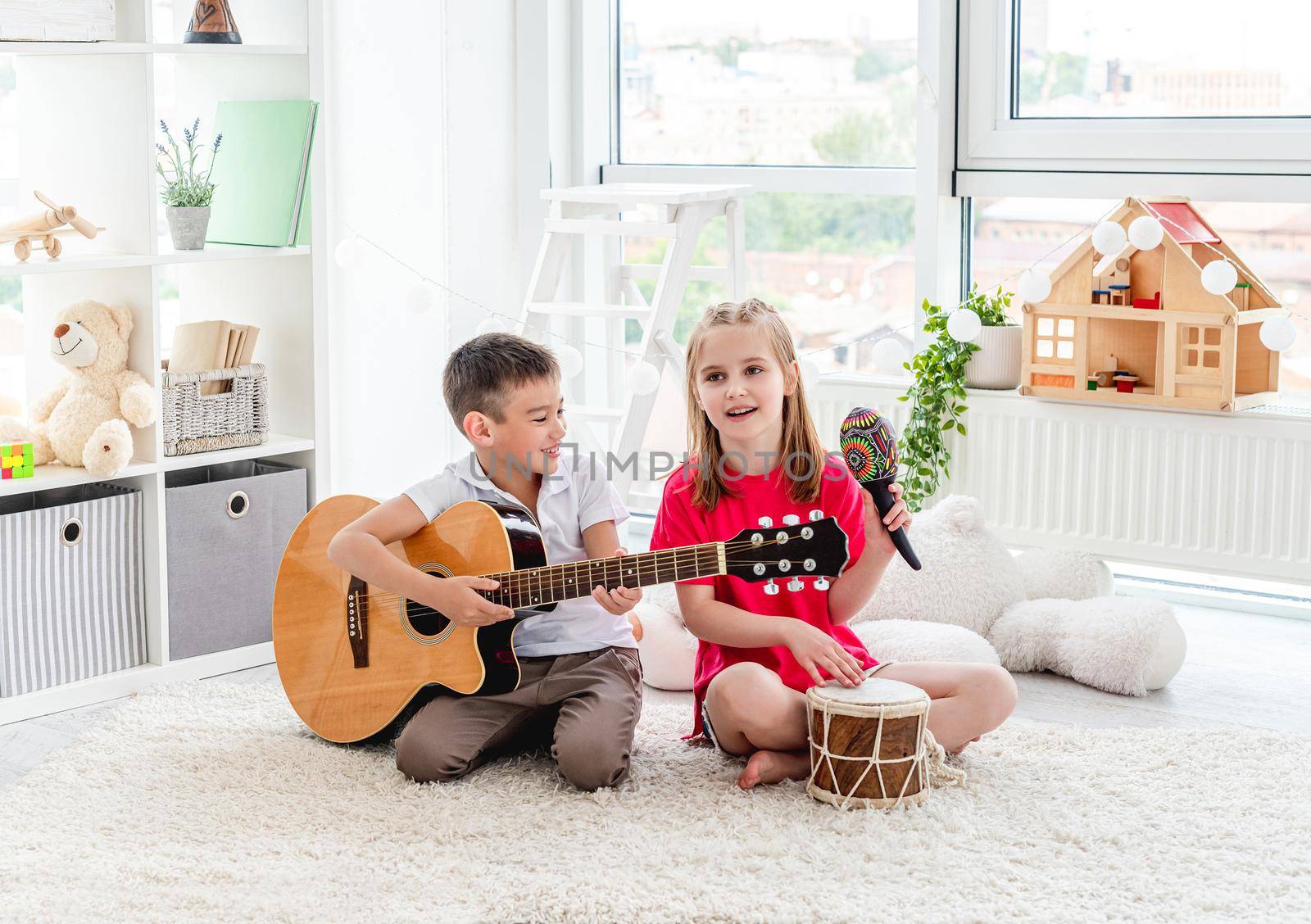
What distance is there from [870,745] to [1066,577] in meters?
1.05

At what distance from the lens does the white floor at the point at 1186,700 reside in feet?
7.27

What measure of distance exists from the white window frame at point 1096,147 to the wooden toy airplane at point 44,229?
182 cm

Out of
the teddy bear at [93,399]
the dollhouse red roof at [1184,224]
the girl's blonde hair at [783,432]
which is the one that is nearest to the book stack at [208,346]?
the teddy bear at [93,399]

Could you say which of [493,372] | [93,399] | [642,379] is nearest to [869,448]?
[493,372]

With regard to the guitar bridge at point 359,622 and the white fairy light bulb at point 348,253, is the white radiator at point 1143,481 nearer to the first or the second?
the white fairy light bulb at point 348,253

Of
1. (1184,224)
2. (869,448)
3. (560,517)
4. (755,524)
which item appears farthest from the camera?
(1184,224)

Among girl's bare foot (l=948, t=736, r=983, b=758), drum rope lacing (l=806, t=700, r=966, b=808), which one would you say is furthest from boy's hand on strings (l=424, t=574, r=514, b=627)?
girl's bare foot (l=948, t=736, r=983, b=758)

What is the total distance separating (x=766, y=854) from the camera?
169 cm

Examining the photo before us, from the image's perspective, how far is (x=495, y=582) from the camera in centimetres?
194

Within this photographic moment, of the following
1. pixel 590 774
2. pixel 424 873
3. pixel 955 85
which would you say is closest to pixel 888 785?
pixel 590 774

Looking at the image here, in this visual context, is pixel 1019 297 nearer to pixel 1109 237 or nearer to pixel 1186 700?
pixel 1109 237

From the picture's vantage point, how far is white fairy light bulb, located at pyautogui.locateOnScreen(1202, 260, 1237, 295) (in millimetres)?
2615

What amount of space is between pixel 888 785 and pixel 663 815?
293 mm

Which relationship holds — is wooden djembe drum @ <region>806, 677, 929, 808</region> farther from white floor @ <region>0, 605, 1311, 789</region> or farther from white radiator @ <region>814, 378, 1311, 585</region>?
white radiator @ <region>814, 378, 1311, 585</region>
